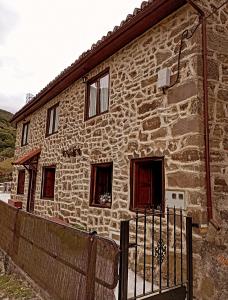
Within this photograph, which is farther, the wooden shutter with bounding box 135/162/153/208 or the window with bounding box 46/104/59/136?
the window with bounding box 46/104/59/136

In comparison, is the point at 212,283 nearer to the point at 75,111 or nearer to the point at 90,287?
the point at 90,287

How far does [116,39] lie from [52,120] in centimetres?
547

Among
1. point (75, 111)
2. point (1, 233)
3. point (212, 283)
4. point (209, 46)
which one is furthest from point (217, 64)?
point (1, 233)

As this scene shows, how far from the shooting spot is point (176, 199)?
15.4 ft

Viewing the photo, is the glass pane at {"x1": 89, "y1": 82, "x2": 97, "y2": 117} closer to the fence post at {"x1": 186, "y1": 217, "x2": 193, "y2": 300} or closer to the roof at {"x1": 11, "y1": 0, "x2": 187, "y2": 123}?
the roof at {"x1": 11, "y1": 0, "x2": 187, "y2": 123}

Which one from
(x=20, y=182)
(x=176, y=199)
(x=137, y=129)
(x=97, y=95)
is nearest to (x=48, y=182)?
(x=20, y=182)

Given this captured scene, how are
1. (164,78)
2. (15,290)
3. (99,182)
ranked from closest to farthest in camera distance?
(15,290) < (164,78) < (99,182)

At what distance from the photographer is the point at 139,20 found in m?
5.77

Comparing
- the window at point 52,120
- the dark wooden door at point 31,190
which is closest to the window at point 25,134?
the dark wooden door at point 31,190

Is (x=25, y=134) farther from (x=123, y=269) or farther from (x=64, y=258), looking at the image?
(x=123, y=269)

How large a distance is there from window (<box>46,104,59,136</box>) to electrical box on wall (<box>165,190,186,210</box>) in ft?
22.2

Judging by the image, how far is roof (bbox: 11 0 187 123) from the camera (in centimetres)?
537

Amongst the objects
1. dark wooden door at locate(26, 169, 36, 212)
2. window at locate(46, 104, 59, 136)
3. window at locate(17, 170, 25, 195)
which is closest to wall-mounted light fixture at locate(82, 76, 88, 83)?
window at locate(46, 104, 59, 136)

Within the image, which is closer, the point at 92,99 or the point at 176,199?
the point at 176,199
